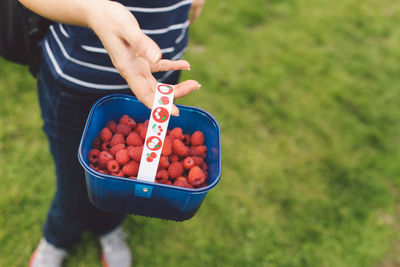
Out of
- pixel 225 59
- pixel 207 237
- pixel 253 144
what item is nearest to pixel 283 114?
pixel 253 144

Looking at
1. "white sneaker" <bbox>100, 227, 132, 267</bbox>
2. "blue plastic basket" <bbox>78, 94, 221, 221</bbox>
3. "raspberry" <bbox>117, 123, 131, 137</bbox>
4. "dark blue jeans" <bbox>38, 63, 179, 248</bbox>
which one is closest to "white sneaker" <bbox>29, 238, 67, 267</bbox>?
"dark blue jeans" <bbox>38, 63, 179, 248</bbox>

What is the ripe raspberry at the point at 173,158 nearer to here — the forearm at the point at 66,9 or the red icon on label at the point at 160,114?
the red icon on label at the point at 160,114

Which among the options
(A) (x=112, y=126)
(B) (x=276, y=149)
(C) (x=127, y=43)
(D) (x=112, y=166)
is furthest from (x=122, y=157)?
(B) (x=276, y=149)


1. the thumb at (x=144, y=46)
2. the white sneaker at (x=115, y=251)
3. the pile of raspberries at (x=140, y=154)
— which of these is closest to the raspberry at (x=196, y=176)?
the pile of raspberries at (x=140, y=154)

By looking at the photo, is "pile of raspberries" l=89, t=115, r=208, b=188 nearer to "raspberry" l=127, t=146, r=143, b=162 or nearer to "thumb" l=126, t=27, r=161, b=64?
"raspberry" l=127, t=146, r=143, b=162

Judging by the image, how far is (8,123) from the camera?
215 cm

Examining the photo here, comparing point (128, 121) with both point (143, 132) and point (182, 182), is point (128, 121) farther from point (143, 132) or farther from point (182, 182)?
point (182, 182)

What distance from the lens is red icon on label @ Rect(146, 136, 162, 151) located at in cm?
78

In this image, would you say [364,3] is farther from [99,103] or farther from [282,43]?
[99,103]

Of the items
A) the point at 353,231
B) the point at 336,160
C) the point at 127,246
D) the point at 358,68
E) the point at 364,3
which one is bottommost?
the point at 127,246

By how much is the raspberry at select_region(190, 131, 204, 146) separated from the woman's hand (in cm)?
22

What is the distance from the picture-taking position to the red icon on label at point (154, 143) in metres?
0.78

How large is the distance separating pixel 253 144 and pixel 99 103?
1.55m

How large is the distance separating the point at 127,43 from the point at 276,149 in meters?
1.77
